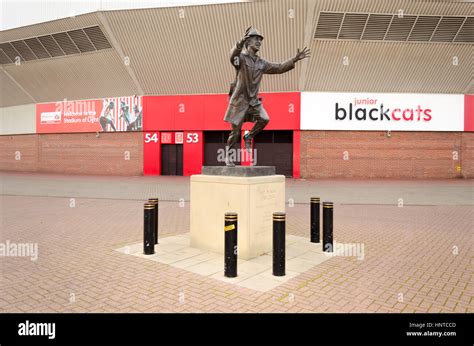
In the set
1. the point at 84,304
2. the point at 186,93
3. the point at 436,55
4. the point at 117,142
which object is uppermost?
the point at 436,55

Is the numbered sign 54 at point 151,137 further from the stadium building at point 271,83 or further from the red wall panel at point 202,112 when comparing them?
the red wall panel at point 202,112

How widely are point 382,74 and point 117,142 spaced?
18.0m

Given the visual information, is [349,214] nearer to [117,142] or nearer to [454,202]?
→ [454,202]

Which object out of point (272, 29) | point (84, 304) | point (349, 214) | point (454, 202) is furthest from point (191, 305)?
point (272, 29)

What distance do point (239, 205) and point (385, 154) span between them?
61.2 ft

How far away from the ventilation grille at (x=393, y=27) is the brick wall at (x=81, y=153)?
14119mm

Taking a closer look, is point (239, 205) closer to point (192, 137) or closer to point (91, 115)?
point (192, 137)

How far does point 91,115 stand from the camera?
82.8ft

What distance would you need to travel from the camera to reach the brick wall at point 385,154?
21859 millimetres

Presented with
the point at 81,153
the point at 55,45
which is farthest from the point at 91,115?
the point at 55,45

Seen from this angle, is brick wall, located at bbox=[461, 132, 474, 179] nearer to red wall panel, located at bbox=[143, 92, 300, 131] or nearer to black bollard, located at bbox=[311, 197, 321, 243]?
red wall panel, located at bbox=[143, 92, 300, 131]

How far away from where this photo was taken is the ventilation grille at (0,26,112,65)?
21266 mm

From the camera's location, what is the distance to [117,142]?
973 inches

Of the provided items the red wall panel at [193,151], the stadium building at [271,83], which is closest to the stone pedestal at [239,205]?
the stadium building at [271,83]
